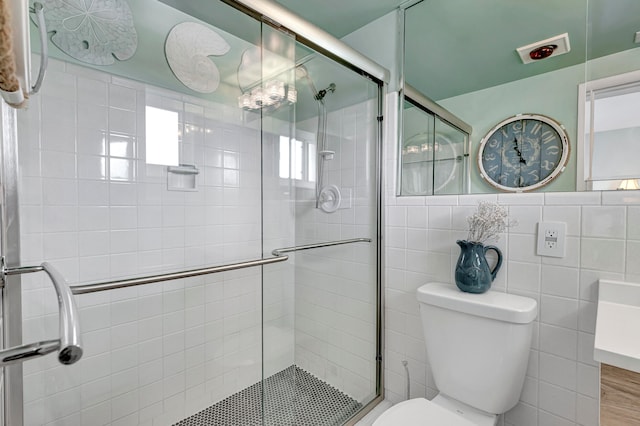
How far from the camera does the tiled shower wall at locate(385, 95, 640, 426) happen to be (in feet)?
3.27

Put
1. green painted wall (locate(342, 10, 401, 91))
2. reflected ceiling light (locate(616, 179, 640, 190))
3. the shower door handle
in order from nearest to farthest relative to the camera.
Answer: the shower door handle
reflected ceiling light (locate(616, 179, 640, 190))
green painted wall (locate(342, 10, 401, 91))

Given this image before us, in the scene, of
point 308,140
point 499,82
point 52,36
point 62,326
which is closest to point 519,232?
point 499,82

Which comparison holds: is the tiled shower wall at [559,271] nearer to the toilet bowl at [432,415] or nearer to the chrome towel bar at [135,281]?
the toilet bowl at [432,415]

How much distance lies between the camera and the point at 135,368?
4.78ft

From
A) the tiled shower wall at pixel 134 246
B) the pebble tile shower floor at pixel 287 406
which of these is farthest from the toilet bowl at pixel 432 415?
the tiled shower wall at pixel 134 246

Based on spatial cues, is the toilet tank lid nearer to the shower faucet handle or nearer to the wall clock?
the wall clock

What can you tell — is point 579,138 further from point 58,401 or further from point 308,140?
point 58,401

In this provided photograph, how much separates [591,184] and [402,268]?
84cm

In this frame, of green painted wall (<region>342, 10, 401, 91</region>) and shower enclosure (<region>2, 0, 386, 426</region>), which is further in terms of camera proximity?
green painted wall (<region>342, 10, 401, 91</region>)

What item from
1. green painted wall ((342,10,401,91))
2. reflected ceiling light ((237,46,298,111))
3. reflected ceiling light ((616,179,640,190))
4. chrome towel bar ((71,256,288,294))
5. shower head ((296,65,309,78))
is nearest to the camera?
chrome towel bar ((71,256,288,294))

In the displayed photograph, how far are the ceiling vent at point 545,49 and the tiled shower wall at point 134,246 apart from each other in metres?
1.27

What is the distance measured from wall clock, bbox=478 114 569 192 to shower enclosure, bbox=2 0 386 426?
584 millimetres

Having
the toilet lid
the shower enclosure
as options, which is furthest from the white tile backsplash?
the shower enclosure

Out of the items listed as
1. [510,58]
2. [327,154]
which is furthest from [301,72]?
[510,58]
